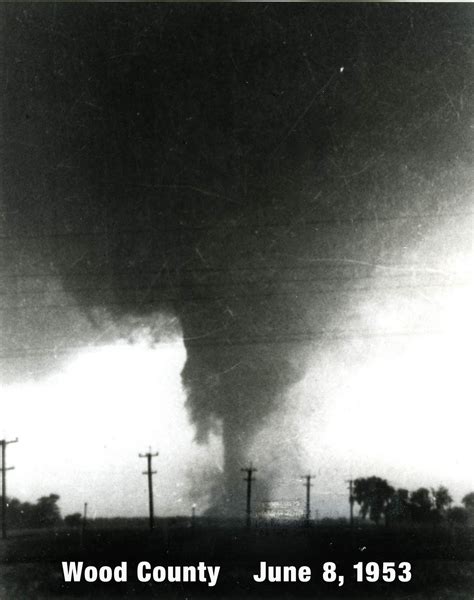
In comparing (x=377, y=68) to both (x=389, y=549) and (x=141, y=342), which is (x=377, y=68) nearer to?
(x=141, y=342)

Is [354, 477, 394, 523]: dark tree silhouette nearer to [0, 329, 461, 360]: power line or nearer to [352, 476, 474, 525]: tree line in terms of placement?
[352, 476, 474, 525]: tree line

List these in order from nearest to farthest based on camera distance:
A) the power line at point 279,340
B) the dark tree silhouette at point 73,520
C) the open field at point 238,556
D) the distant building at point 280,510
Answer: the open field at point 238,556 < the distant building at point 280,510 < the dark tree silhouette at point 73,520 < the power line at point 279,340

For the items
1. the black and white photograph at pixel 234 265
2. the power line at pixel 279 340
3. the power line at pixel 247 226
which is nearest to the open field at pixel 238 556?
the black and white photograph at pixel 234 265

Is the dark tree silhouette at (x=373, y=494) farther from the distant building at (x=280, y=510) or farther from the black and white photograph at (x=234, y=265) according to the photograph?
the distant building at (x=280, y=510)

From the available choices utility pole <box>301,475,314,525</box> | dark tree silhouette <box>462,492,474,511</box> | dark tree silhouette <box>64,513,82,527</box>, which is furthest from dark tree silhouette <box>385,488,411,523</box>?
dark tree silhouette <box>64,513,82,527</box>

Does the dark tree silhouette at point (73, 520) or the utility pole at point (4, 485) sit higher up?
the utility pole at point (4, 485)

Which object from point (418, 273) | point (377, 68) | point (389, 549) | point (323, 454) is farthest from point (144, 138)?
point (389, 549)

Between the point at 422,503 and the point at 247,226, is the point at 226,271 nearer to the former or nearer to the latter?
the point at 247,226

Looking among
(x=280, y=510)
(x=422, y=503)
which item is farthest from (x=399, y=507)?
(x=280, y=510)
